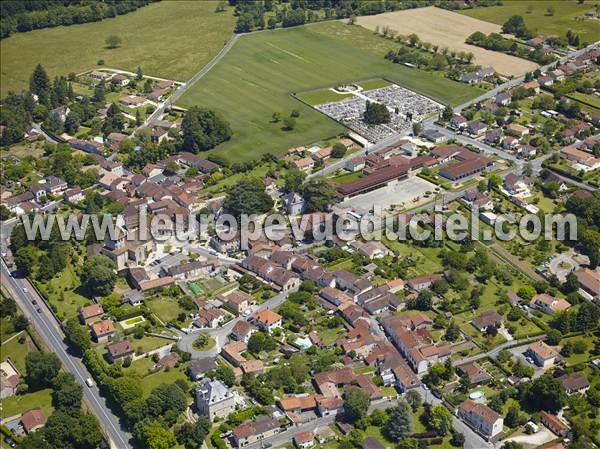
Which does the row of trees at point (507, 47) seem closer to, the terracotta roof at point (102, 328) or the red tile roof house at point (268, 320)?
the red tile roof house at point (268, 320)

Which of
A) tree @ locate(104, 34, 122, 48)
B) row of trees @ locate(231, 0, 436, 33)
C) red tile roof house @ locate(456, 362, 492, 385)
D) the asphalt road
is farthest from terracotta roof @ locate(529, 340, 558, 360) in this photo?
tree @ locate(104, 34, 122, 48)

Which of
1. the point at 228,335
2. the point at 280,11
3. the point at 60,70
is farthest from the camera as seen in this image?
the point at 280,11

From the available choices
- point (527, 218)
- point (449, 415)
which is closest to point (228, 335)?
point (449, 415)

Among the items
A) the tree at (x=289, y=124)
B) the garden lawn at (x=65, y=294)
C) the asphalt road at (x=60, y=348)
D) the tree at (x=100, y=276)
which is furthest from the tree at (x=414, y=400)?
the tree at (x=289, y=124)

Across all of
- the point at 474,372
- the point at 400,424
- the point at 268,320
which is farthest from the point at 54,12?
the point at 400,424

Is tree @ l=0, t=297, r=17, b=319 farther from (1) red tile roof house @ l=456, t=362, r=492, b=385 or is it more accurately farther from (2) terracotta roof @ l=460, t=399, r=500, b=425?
(2) terracotta roof @ l=460, t=399, r=500, b=425

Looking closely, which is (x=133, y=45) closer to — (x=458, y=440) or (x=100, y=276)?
(x=100, y=276)

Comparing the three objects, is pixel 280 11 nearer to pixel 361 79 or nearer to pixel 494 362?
pixel 361 79
